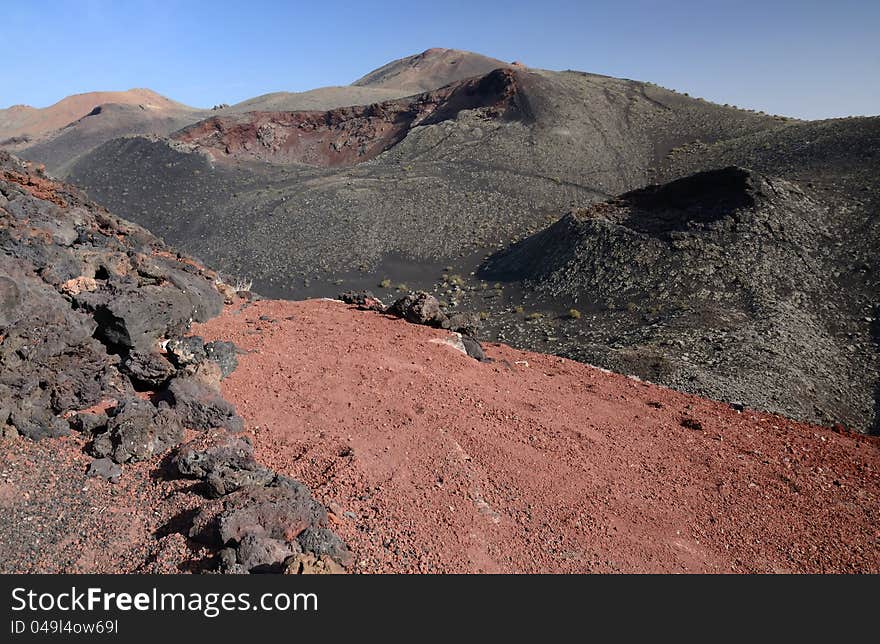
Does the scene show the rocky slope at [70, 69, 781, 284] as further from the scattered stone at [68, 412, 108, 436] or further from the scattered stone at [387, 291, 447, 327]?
the scattered stone at [68, 412, 108, 436]

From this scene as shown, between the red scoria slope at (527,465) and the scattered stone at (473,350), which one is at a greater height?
the scattered stone at (473,350)

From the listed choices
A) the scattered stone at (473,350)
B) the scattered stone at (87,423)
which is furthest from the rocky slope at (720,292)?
the scattered stone at (87,423)

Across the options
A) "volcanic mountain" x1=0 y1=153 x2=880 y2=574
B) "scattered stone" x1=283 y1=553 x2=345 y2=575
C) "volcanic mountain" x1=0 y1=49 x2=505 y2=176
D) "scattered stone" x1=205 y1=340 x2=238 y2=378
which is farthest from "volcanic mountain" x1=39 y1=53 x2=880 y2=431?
"volcanic mountain" x1=0 y1=49 x2=505 y2=176

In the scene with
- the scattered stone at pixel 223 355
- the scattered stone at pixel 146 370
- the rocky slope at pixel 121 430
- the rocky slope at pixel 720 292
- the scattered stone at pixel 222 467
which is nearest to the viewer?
the rocky slope at pixel 121 430

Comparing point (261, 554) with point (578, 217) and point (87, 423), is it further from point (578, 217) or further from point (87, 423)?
point (578, 217)

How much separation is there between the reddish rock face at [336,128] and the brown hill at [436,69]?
1591 inches

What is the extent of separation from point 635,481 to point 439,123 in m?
47.0

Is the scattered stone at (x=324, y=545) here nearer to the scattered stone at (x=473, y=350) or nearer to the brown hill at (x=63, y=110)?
the scattered stone at (x=473, y=350)

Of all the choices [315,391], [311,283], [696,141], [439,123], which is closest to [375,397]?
[315,391]

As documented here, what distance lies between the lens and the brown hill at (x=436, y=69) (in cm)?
10161

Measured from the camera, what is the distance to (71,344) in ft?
24.8

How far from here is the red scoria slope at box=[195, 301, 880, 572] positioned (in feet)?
20.6

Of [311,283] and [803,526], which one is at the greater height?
[311,283]

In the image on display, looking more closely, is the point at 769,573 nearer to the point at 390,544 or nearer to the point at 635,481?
→ the point at 635,481
